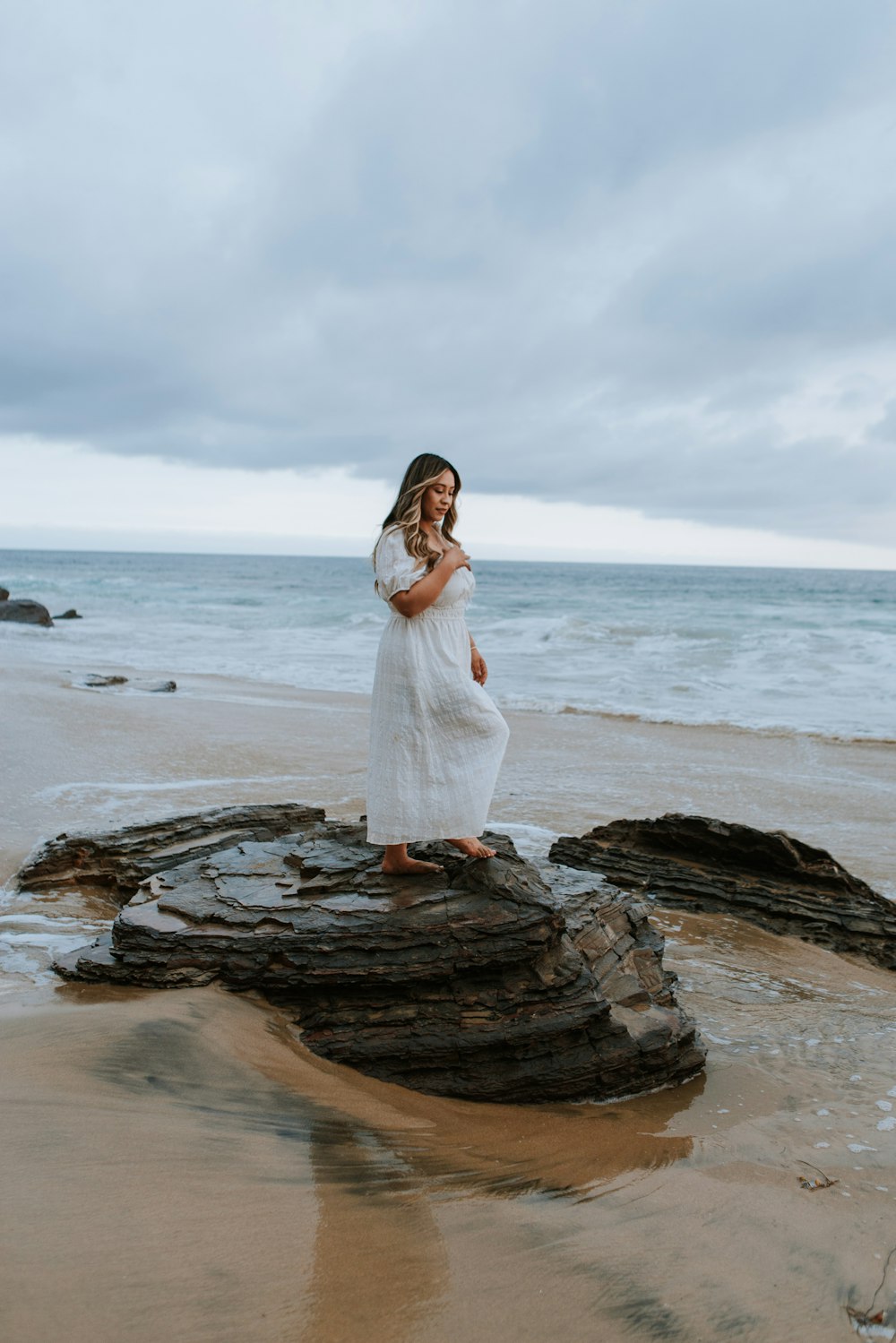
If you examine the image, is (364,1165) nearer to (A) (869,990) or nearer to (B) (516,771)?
(A) (869,990)

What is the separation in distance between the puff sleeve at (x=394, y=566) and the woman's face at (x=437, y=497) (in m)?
0.17

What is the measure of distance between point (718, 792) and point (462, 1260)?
25.9ft

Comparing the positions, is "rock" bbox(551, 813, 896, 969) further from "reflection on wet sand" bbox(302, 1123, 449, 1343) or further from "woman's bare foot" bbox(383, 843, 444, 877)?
"reflection on wet sand" bbox(302, 1123, 449, 1343)

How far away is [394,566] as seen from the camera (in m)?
3.94

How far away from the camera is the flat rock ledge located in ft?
12.1

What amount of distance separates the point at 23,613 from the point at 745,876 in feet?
97.5

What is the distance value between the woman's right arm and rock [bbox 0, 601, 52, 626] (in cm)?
2981

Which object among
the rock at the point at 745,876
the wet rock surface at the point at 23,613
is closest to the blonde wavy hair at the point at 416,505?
the rock at the point at 745,876

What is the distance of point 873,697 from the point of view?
60.6 feet

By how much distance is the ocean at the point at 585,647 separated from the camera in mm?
17438

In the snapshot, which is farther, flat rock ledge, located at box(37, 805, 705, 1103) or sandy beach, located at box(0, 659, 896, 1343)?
flat rock ledge, located at box(37, 805, 705, 1103)

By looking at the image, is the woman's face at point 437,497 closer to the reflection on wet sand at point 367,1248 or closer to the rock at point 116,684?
the reflection on wet sand at point 367,1248

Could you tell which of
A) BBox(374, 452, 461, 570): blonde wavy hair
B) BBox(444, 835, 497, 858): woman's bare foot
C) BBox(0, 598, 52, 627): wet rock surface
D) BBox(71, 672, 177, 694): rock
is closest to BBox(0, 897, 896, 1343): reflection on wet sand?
BBox(444, 835, 497, 858): woman's bare foot

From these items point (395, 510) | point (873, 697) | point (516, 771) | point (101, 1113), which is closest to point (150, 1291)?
point (101, 1113)
